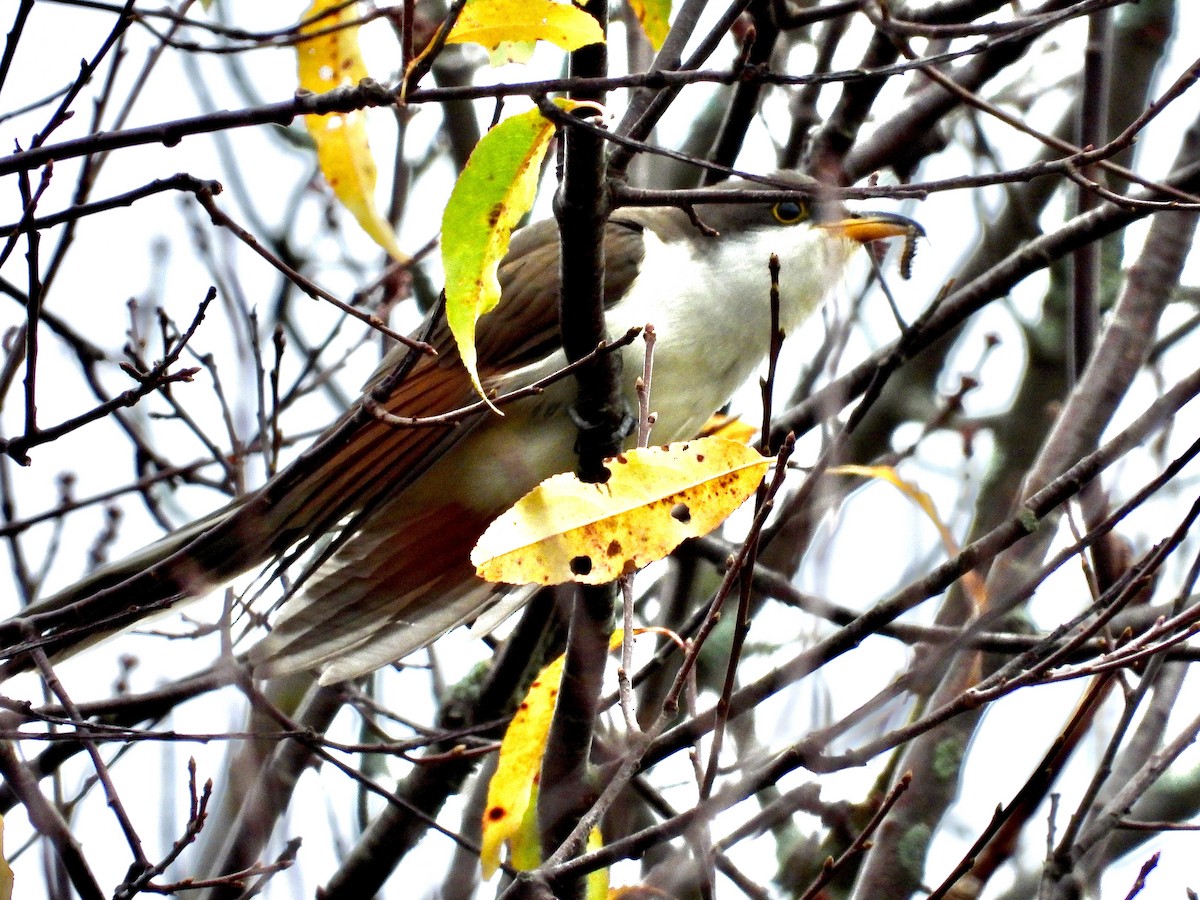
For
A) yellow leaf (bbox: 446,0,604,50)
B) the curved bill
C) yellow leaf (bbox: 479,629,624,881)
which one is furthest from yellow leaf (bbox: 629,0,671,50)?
the curved bill

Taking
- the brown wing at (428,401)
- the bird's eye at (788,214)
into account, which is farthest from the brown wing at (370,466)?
the bird's eye at (788,214)

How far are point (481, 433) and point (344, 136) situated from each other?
0.94 meters

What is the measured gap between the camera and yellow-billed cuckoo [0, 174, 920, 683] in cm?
357

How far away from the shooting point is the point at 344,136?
3.37m

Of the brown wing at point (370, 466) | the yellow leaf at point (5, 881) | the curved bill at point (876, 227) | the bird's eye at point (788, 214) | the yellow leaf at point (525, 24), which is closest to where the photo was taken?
the yellow leaf at point (525, 24)

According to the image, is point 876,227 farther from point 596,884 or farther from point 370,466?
point 596,884

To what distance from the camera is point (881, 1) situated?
2930 millimetres

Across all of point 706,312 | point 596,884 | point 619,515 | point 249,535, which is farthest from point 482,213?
point 706,312

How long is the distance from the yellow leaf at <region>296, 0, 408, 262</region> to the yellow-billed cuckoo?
41cm

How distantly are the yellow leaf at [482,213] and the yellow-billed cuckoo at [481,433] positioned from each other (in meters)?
1.42

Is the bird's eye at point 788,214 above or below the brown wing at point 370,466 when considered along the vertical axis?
above

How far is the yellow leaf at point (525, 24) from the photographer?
2.04m

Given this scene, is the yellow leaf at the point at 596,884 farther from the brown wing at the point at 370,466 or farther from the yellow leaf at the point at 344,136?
the yellow leaf at the point at 344,136

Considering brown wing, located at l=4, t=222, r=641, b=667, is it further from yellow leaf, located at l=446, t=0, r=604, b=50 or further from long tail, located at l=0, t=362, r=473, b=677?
yellow leaf, located at l=446, t=0, r=604, b=50
